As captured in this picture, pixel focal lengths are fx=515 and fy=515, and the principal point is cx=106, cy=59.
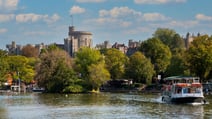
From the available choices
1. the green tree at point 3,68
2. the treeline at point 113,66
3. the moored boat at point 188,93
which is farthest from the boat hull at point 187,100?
the green tree at point 3,68

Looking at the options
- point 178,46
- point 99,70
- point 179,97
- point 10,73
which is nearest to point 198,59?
point 99,70

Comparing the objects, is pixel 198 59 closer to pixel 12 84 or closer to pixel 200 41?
pixel 200 41

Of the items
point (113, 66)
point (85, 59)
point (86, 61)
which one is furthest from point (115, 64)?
point (86, 61)

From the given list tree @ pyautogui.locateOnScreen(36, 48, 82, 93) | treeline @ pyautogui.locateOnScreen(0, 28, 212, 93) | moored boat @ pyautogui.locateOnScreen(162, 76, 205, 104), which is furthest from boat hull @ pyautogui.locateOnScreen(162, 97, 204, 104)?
tree @ pyautogui.locateOnScreen(36, 48, 82, 93)

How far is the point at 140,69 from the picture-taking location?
141500mm

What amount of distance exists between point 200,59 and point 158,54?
1403 inches

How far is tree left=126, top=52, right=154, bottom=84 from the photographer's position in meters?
141

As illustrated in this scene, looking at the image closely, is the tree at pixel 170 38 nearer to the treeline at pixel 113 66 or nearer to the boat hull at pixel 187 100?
the treeline at pixel 113 66

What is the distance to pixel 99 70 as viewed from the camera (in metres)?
127

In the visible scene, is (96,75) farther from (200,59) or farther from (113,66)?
(113,66)

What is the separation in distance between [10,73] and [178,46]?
5843cm

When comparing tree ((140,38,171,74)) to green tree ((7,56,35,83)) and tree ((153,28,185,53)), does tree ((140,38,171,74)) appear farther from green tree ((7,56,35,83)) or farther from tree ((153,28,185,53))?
green tree ((7,56,35,83))

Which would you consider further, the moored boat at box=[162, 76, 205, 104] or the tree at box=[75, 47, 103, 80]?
the tree at box=[75, 47, 103, 80]

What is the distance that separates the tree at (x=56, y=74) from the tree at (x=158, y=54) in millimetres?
31976
